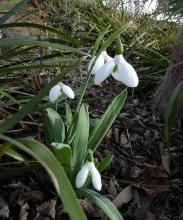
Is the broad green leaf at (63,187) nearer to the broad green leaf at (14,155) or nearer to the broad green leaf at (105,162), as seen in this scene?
the broad green leaf at (14,155)

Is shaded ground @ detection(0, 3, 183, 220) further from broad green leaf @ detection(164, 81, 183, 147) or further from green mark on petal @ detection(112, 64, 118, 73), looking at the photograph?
green mark on petal @ detection(112, 64, 118, 73)

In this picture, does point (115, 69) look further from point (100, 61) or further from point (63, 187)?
point (63, 187)

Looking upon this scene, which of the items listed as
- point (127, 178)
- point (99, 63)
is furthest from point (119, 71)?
point (127, 178)

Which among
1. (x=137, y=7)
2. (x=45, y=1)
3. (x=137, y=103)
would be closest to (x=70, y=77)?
(x=137, y=103)

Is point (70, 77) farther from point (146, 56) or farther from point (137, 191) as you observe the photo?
point (137, 191)

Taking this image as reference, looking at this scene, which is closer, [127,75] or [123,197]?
[127,75]
